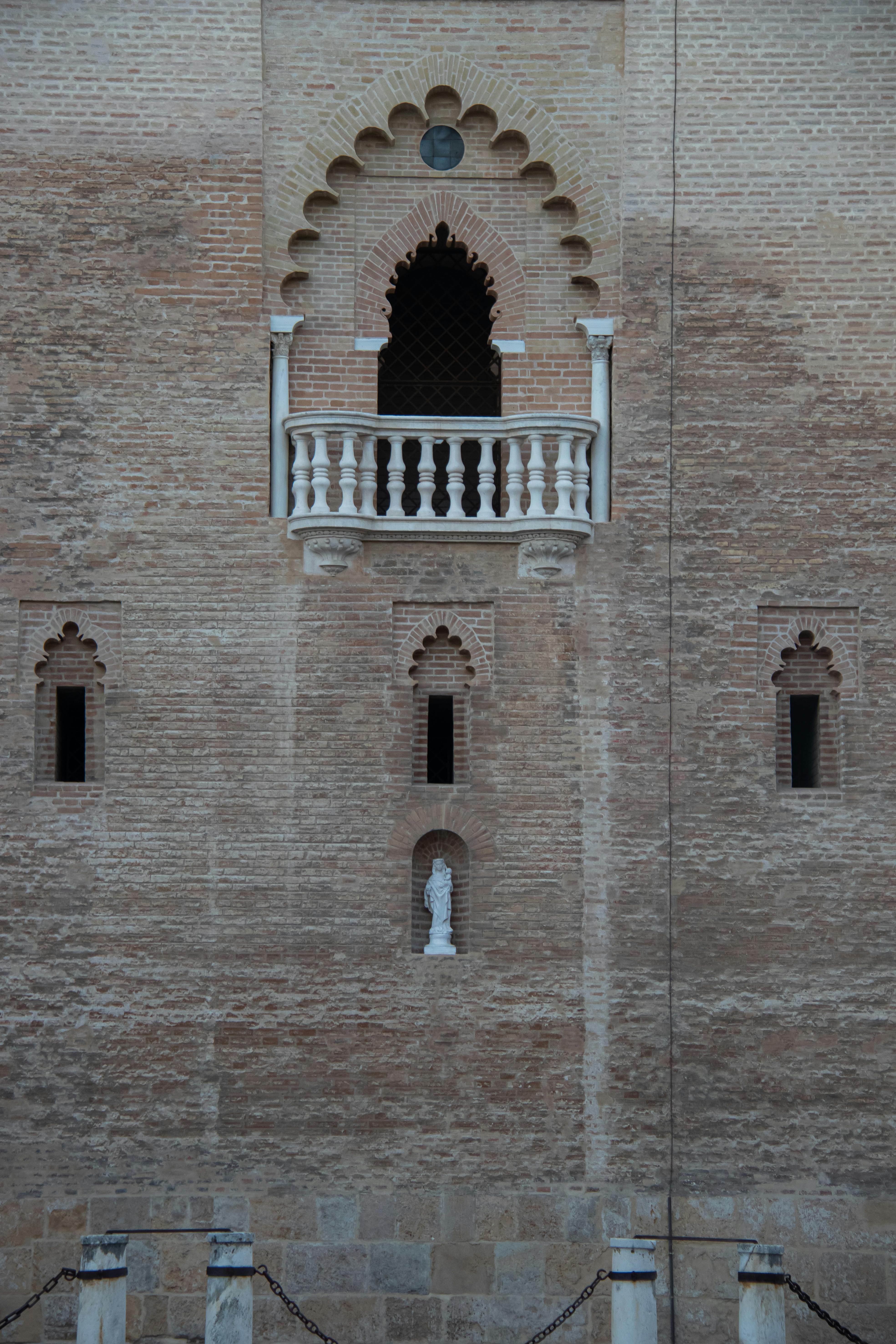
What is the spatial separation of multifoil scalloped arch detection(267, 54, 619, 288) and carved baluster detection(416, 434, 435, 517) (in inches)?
69.2

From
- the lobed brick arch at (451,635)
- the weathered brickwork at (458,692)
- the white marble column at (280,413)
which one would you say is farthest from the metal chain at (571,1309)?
the white marble column at (280,413)

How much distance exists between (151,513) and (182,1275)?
5497mm

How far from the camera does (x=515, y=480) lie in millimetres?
12758

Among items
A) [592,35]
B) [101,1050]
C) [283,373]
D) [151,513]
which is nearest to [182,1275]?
[101,1050]

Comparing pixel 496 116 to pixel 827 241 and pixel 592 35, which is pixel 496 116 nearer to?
pixel 592 35

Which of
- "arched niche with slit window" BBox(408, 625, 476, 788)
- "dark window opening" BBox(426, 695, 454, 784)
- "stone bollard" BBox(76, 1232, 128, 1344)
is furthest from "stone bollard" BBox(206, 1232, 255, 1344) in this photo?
"dark window opening" BBox(426, 695, 454, 784)

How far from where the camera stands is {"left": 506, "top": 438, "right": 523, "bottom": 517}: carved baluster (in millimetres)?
12750

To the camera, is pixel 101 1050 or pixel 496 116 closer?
pixel 101 1050

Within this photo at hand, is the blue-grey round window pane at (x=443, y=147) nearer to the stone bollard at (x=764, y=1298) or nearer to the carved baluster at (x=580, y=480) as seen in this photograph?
the carved baluster at (x=580, y=480)

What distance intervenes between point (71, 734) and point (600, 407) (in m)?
4.76

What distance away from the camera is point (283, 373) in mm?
13008

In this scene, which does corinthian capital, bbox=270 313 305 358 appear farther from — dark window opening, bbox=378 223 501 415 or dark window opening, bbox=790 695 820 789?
dark window opening, bbox=790 695 820 789

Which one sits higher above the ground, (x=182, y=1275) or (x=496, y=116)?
(x=496, y=116)

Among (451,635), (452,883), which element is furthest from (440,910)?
→ (451,635)
